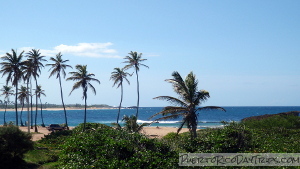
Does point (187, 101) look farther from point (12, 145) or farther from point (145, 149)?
point (12, 145)

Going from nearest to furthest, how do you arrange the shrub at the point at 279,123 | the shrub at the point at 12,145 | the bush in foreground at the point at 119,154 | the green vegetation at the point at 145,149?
the bush in foreground at the point at 119,154 < the green vegetation at the point at 145,149 < the shrub at the point at 12,145 < the shrub at the point at 279,123

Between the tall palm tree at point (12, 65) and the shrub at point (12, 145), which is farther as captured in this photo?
the tall palm tree at point (12, 65)

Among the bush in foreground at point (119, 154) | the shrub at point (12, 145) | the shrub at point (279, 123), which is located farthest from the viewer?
the shrub at point (279, 123)

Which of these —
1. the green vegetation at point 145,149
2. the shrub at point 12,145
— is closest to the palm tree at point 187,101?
the green vegetation at point 145,149

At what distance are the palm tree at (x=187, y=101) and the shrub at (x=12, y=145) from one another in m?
8.82

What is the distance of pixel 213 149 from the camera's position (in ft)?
55.6

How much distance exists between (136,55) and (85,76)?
31.5ft

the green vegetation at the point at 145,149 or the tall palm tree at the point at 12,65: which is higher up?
the tall palm tree at the point at 12,65

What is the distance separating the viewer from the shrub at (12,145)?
19.5 m

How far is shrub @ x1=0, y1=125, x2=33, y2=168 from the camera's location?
1947cm

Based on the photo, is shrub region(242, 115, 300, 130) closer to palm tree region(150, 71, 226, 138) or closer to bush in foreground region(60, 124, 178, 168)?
palm tree region(150, 71, 226, 138)

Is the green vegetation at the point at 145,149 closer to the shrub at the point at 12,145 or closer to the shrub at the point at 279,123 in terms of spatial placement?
the shrub at the point at 12,145

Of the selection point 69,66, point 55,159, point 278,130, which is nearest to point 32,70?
point 69,66

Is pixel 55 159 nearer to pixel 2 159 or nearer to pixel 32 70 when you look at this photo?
pixel 2 159
